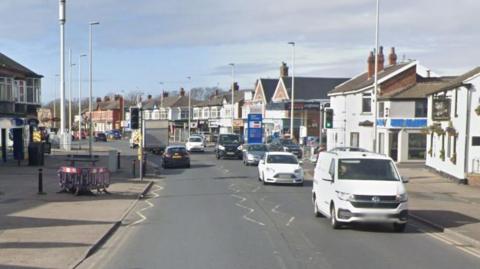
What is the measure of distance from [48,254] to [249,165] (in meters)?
34.3

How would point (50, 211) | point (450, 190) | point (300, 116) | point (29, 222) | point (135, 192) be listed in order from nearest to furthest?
point (29, 222) < point (50, 211) < point (135, 192) < point (450, 190) < point (300, 116)

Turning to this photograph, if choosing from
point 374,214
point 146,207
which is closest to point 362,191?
point 374,214

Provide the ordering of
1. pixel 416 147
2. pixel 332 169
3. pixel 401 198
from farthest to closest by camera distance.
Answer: pixel 416 147
pixel 332 169
pixel 401 198

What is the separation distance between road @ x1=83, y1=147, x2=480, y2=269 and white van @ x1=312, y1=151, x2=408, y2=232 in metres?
0.41

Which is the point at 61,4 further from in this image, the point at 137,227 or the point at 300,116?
the point at 300,116

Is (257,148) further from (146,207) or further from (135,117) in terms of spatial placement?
(146,207)

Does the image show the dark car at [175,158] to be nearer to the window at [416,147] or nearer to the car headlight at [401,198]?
the window at [416,147]

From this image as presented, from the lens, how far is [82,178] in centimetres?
2264

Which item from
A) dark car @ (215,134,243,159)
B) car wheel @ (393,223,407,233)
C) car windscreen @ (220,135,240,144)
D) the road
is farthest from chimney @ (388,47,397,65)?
car wheel @ (393,223,407,233)

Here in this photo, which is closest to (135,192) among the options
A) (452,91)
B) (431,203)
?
(431,203)

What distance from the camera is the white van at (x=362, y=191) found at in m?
14.7

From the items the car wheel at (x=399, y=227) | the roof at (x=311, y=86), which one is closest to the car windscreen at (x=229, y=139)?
the roof at (x=311, y=86)

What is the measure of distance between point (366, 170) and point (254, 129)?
44.3 metres

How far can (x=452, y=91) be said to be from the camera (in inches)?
1347
